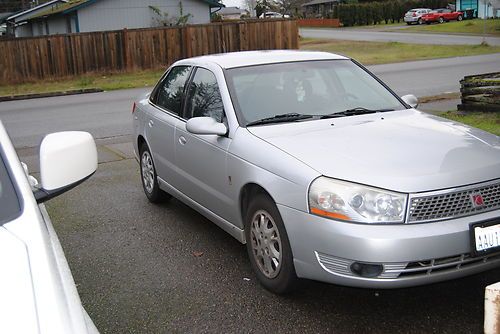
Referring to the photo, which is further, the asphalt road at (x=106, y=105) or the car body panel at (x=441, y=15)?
the car body panel at (x=441, y=15)

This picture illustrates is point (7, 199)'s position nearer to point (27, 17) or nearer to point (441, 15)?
point (27, 17)

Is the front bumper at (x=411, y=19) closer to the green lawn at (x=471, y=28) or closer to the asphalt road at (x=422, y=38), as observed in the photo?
the green lawn at (x=471, y=28)

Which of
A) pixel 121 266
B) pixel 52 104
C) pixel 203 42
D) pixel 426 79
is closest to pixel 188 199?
pixel 121 266

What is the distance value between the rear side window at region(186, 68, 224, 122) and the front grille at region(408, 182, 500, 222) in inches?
78.8

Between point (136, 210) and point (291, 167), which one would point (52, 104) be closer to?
point (136, 210)

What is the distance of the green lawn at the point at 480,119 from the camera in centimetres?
963

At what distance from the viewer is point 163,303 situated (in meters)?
4.40

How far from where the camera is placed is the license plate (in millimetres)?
3707

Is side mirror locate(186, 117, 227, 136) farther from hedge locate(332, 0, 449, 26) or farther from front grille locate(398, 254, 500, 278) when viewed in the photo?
hedge locate(332, 0, 449, 26)

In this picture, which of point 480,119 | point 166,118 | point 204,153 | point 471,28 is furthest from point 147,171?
point 471,28

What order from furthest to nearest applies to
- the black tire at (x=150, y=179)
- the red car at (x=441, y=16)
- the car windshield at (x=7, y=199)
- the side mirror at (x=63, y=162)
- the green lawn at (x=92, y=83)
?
the red car at (x=441, y=16) → the green lawn at (x=92, y=83) → the black tire at (x=150, y=179) → the side mirror at (x=63, y=162) → the car windshield at (x=7, y=199)

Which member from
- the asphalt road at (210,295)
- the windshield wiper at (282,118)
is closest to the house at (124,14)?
the asphalt road at (210,295)

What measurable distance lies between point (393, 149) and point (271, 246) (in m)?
1.05

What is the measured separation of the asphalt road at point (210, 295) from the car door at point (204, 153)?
46cm
